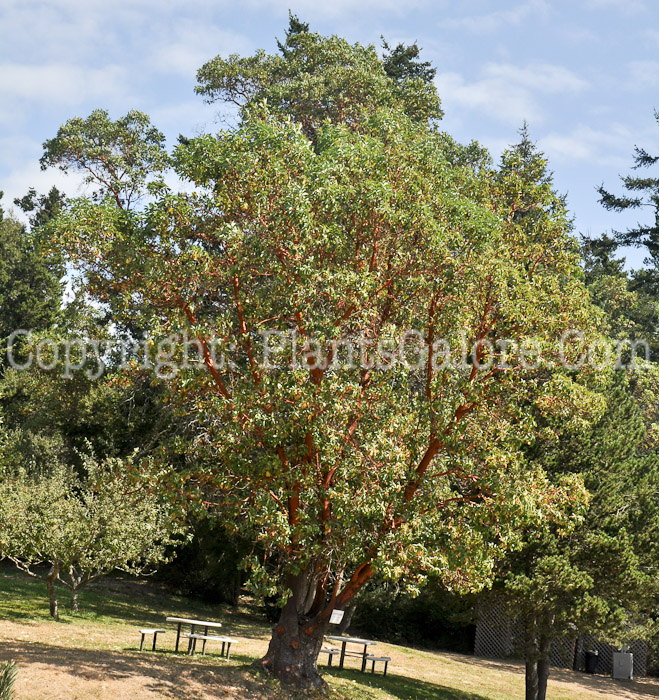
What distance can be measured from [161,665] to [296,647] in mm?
2157

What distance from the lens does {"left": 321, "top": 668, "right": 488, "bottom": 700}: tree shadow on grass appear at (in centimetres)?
1508

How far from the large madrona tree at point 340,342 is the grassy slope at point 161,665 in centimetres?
169

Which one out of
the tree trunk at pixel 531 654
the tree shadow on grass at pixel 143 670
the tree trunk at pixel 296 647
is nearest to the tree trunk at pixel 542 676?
the tree trunk at pixel 531 654

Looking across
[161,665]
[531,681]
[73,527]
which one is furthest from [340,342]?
[531,681]

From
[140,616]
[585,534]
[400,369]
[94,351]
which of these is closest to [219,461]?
[400,369]

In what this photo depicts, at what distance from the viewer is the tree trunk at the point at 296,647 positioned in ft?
40.2

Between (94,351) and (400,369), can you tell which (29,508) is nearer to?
(94,351)

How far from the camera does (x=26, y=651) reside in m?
11.7

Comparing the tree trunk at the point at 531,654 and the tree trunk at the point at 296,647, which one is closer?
the tree trunk at the point at 296,647

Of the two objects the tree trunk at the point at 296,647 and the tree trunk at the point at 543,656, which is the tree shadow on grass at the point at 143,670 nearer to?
the tree trunk at the point at 296,647

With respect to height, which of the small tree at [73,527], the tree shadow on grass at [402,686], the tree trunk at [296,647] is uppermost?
the small tree at [73,527]

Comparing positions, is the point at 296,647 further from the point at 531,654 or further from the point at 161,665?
the point at 531,654

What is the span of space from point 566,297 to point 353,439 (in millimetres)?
4410

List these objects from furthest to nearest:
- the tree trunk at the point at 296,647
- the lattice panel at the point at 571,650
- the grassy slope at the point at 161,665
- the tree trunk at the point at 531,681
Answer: the lattice panel at the point at 571,650, the tree trunk at the point at 531,681, the tree trunk at the point at 296,647, the grassy slope at the point at 161,665
